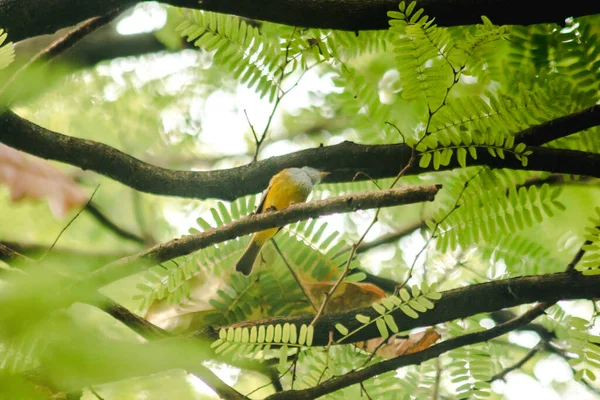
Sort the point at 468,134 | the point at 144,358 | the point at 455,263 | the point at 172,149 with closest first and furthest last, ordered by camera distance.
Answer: the point at 144,358
the point at 468,134
the point at 455,263
the point at 172,149

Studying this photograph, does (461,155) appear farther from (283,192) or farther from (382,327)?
(283,192)

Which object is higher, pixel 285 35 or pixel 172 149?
pixel 172 149

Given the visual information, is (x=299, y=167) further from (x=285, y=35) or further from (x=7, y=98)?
(x=7, y=98)

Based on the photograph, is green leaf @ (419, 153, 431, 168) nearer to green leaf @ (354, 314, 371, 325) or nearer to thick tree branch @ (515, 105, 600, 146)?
thick tree branch @ (515, 105, 600, 146)

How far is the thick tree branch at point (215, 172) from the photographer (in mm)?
1549

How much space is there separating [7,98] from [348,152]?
889 mm

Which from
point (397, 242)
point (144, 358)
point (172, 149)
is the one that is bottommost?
point (144, 358)

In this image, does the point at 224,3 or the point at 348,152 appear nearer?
the point at 224,3

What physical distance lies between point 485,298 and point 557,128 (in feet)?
1.77

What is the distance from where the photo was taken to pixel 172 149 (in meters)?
3.51

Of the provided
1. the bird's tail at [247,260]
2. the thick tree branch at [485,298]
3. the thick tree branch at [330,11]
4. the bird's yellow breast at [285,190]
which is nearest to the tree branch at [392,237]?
the bird's yellow breast at [285,190]

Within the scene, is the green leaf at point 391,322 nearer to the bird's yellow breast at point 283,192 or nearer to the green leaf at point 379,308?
the green leaf at point 379,308

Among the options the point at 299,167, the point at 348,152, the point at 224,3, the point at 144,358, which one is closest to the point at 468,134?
the point at 348,152

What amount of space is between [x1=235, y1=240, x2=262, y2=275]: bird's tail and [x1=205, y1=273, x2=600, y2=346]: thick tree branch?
35 centimetres
